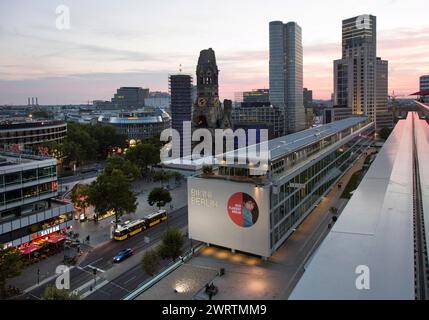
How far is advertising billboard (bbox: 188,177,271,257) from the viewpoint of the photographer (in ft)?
108

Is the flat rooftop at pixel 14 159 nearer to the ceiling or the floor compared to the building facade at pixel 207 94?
nearer to the floor

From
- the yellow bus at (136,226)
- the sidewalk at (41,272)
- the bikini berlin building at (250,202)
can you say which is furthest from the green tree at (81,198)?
the bikini berlin building at (250,202)

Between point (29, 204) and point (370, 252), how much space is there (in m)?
36.7

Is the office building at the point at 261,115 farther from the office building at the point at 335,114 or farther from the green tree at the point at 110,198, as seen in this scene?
the green tree at the point at 110,198

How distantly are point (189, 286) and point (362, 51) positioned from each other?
17754 centimetres

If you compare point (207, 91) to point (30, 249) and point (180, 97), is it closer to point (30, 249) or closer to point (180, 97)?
point (30, 249)

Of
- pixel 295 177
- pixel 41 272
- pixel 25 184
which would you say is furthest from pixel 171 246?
pixel 25 184

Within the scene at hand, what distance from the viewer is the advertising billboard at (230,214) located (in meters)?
32.9

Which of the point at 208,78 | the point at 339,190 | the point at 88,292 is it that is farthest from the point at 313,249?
the point at 208,78

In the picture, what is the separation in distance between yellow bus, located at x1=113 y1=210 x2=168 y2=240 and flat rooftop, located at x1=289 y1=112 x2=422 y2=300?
89.7ft

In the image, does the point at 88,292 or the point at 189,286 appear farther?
the point at 88,292

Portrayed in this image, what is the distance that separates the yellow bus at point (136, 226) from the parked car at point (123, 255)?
4.96 m

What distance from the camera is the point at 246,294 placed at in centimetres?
2741
